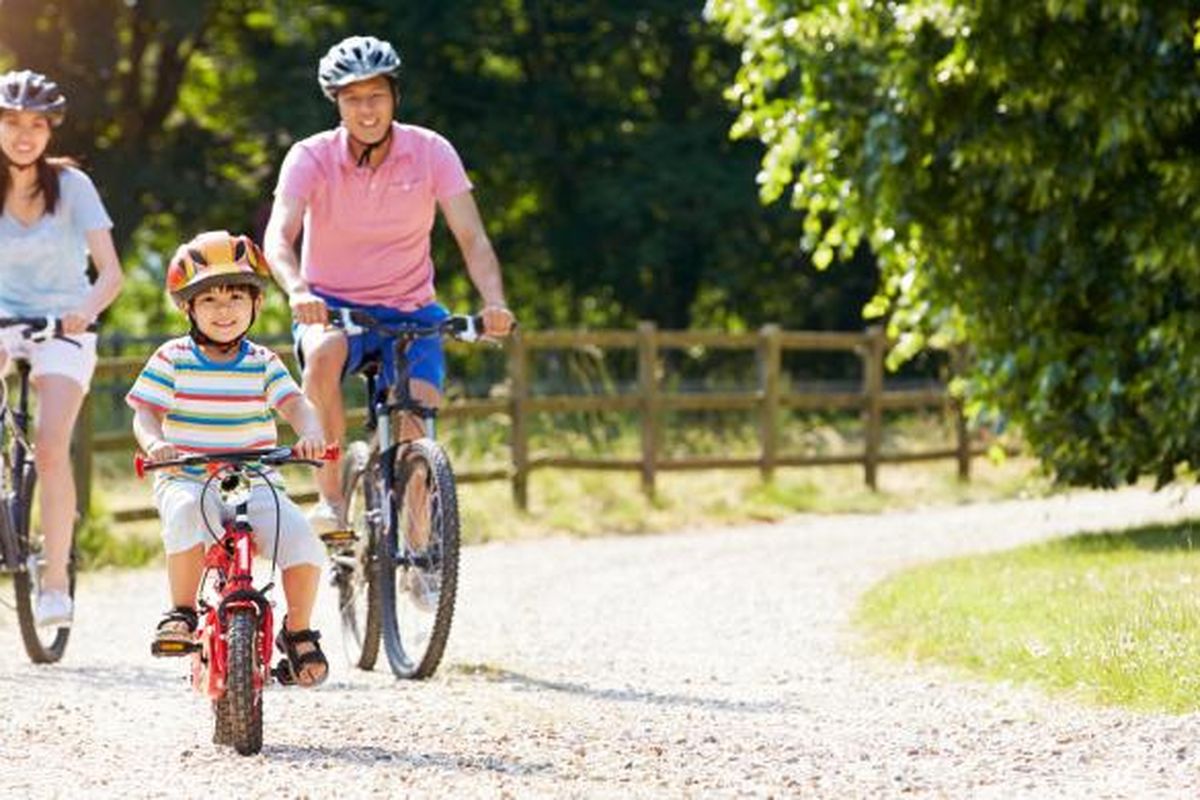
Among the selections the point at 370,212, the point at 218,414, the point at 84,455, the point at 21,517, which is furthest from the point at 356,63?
the point at 84,455

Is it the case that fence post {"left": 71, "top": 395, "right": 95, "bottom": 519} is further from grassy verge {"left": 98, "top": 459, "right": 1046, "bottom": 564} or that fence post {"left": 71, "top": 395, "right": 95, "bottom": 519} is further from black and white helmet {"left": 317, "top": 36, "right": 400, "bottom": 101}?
black and white helmet {"left": 317, "top": 36, "right": 400, "bottom": 101}

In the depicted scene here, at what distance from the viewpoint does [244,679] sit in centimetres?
614

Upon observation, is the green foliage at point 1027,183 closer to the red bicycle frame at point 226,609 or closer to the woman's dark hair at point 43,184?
the woman's dark hair at point 43,184

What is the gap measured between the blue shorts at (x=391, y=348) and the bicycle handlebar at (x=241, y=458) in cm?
186

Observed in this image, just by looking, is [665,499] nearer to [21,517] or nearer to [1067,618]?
[1067,618]

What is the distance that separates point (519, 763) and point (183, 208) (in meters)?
24.1

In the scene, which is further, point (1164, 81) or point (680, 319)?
point (680, 319)

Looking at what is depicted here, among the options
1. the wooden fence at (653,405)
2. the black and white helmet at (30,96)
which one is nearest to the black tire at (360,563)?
the black and white helmet at (30,96)

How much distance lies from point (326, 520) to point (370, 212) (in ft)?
3.48

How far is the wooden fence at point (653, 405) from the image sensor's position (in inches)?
656

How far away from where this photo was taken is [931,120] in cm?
1216

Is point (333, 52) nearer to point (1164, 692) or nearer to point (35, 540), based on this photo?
point (35, 540)

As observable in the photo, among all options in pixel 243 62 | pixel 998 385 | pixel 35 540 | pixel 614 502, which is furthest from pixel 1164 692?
pixel 243 62

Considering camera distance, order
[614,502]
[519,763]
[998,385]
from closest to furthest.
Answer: [519,763] → [998,385] → [614,502]
